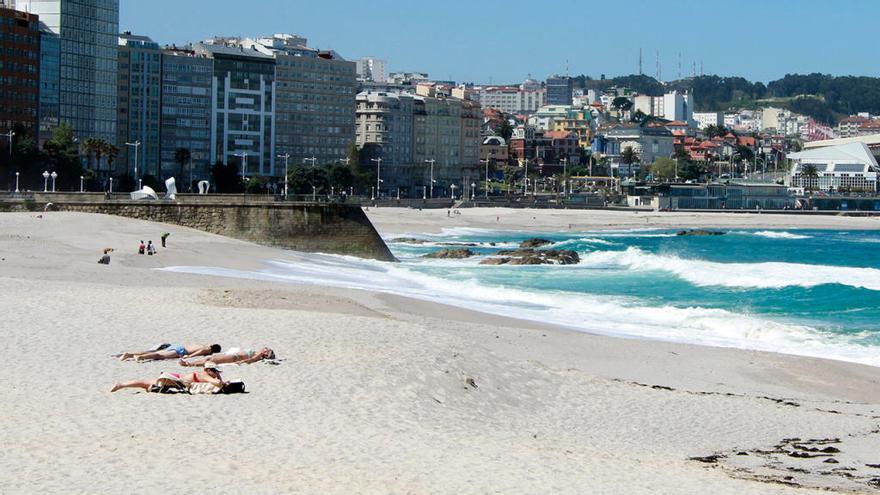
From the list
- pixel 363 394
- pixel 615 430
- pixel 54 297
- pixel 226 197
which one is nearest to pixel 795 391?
pixel 615 430

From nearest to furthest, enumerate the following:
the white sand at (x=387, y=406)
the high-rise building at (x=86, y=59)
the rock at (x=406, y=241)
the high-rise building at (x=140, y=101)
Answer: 1. the white sand at (x=387, y=406)
2. the rock at (x=406, y=241)
3. the high-rise building at (x=86, y=59)
4. the high-rise building at (x=140, y=101)

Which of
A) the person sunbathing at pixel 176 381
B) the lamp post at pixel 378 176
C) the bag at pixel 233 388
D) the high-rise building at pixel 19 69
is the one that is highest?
the high-rise building at pixel 19 69

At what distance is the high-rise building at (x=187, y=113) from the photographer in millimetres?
116812

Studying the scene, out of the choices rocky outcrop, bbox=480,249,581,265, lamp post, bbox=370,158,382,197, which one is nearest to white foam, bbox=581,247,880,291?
rocky outcrop, bbox=480,249,581,265

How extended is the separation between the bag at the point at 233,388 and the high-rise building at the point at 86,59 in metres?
87.6

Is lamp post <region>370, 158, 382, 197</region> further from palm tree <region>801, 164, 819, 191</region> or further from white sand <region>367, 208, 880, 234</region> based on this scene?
palm tree <region>801, 164, 819, 191</region>

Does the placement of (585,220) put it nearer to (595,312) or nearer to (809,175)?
(809,175)

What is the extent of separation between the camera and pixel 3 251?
115ft

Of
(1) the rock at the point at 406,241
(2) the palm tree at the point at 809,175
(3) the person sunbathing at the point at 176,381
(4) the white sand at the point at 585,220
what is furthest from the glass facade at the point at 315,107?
(3) the person sunbathing at the point at 176,381

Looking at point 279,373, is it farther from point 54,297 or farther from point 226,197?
point 226,197

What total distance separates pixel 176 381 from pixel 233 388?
70 centimetres

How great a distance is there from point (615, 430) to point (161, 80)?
105 metres

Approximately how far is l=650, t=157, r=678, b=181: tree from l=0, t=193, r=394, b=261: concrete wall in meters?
139

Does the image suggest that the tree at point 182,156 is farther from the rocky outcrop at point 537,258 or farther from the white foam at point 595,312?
the white foam at point 595,312
